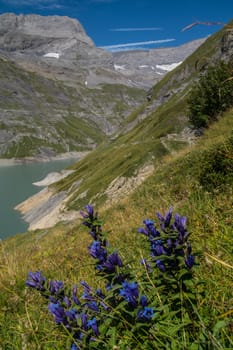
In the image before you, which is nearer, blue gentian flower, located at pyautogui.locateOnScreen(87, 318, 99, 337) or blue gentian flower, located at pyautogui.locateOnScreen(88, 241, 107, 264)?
blue gentian flower, located at pyautogui.locateOnScreen(87, 318, 99, 337)

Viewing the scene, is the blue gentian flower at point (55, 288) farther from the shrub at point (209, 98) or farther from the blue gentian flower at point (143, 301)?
the shrub at point (209, 98)

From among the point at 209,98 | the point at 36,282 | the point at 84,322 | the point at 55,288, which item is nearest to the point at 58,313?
the point at 84,322

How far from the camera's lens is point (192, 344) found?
245cm

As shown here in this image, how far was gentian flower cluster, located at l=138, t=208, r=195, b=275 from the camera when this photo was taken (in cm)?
265

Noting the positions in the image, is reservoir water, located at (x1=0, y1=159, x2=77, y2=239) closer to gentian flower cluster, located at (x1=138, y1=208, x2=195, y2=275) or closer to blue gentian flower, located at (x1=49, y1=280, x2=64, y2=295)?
blue gentian flower, located at (x1=49, y1=280, x2=64, y2=295)

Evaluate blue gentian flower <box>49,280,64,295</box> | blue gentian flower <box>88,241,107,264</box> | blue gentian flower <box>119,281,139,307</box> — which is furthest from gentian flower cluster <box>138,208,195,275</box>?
blue gentian flower <box>49,280,64,295</box>

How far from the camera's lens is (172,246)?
273cm

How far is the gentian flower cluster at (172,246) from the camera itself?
2.65m

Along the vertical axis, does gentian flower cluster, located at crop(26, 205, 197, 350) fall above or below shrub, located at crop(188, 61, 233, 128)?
above

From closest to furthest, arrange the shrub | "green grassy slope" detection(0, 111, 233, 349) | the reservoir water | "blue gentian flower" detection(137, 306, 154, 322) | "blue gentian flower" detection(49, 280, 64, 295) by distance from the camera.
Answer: "blue gentian flower" detection(137, 306, 154, 322), "green grassy slope" detection(0, 111, 233, 349), "blue gentian flower" detection(49, 280, 64, 295), the shrub, the reservoir water

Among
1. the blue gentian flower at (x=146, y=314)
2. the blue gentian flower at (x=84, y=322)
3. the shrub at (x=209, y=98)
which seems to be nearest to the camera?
the blue gentian flower at (x=146, y=314)

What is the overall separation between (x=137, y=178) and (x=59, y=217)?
1643cm

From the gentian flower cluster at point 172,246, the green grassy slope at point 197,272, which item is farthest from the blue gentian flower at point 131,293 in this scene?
the green grassy slope at point 197,272

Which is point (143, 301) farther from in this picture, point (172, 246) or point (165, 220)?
point (165, 220)
